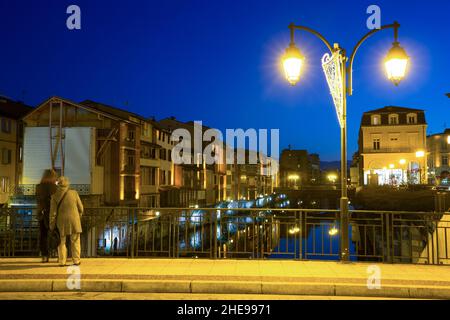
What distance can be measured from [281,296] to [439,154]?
3093 inches

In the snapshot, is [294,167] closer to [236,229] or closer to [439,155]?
[439,155]

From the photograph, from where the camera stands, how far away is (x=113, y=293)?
7.98 metres

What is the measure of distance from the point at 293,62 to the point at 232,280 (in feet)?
17.0

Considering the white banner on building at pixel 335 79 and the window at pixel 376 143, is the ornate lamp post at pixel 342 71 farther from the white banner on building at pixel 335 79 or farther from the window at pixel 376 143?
the window at pixel 376 143

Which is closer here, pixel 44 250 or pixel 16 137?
pixel 44 250

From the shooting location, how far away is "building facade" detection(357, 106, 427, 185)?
65062mm

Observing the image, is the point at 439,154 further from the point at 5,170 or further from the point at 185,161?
the point at 5,170

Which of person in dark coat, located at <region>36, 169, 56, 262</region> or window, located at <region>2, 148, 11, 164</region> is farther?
window, located at <region>2, 148, 11, 164</region>

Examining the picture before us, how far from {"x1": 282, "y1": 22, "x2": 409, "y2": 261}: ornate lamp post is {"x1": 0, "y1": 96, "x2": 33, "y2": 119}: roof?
36.1 metres

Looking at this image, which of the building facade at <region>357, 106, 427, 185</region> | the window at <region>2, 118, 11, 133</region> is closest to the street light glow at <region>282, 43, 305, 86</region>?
the window at <region>2, 118, 11, 133</region>

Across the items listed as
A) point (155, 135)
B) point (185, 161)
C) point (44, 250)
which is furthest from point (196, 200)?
point (44, 250)

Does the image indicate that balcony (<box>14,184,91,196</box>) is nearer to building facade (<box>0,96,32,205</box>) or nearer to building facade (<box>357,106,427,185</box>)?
building facade (<box>0,96,32,205</box>)

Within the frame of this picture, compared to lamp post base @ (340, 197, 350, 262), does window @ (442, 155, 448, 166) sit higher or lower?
higher

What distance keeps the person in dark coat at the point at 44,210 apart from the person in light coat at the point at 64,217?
47cm
